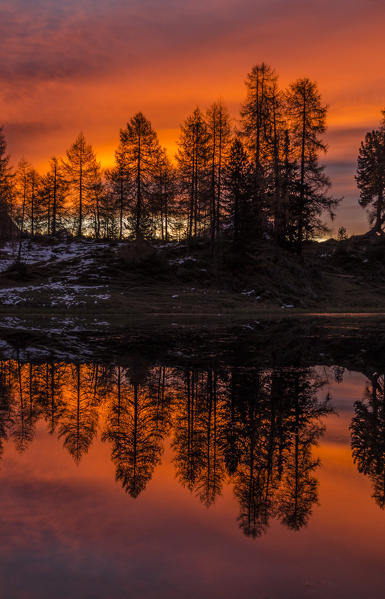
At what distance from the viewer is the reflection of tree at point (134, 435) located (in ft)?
19.1

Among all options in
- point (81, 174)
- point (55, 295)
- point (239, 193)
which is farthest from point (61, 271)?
point (81, 174)

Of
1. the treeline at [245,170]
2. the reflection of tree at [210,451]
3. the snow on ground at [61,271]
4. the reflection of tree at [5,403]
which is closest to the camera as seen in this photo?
the reflection of tree at [210,451]

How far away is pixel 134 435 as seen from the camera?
24.5 ft

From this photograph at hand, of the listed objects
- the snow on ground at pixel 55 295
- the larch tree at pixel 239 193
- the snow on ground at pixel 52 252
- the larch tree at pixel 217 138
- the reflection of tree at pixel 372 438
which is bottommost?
the reflection of tree at pixel 372 438

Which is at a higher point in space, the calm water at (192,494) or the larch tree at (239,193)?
the larch tree at (239,193)

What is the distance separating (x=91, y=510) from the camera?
190 inches

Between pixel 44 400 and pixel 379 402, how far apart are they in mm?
6680

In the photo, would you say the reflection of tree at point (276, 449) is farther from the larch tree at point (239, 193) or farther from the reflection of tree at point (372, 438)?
the larch tree at point (239, 193)

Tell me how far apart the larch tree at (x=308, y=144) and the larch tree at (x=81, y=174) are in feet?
111

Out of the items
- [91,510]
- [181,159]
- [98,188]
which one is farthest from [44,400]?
[98,188]

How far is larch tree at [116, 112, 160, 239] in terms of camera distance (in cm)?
5009

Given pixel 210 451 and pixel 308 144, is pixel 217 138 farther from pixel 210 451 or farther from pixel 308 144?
pixel 210 451

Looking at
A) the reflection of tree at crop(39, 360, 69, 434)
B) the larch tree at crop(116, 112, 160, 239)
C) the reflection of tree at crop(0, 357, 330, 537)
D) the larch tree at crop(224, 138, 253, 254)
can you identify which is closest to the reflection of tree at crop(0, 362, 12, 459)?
the reflection of tree at crop(0, 357, 330, 537)

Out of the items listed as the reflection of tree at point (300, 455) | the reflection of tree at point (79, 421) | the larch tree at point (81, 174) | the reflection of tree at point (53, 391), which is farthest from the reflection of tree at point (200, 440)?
the larch tree at point (81, 174)
